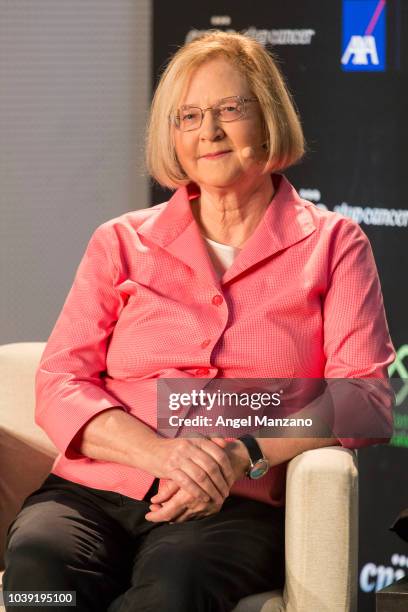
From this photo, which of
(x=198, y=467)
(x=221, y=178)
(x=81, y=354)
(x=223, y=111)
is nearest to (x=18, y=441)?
(x=81, y=354)

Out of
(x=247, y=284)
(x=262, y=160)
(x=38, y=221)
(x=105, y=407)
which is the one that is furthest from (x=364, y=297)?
(x=38, y=221)

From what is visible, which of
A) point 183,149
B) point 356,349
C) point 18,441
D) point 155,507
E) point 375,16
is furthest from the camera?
point 375,16

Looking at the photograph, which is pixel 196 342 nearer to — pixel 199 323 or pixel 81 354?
pixel 199 323

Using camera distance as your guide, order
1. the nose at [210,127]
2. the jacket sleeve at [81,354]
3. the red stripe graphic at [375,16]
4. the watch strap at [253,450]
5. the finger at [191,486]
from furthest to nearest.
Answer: the red stripe graphic at [375,16] < the nose at [210,127] < the jacket sleeve at [81,354] < the watch strap at [253,450] < the finger at [191,486]

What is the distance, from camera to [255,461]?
7.72ft

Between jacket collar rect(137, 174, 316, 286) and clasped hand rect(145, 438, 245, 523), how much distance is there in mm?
417

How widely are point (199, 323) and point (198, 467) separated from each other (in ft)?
1.20

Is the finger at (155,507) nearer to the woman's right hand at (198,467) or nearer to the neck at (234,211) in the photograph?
the woman's right hand at (198,467)

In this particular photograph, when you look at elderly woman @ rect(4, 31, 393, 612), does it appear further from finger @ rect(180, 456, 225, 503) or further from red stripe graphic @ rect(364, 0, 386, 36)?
red stripe graphic @ rect(364, 0, 386, 36)

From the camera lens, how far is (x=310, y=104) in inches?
150

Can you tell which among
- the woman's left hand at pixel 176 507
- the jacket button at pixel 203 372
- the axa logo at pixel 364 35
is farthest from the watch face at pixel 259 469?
the axa logo at pixel 364 35

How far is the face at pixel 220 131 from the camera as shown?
8.50 ft

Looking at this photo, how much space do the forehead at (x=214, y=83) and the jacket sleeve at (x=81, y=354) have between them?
0.37 metres

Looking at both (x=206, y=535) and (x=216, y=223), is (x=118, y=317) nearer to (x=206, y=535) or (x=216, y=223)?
(x=216, y=223)
